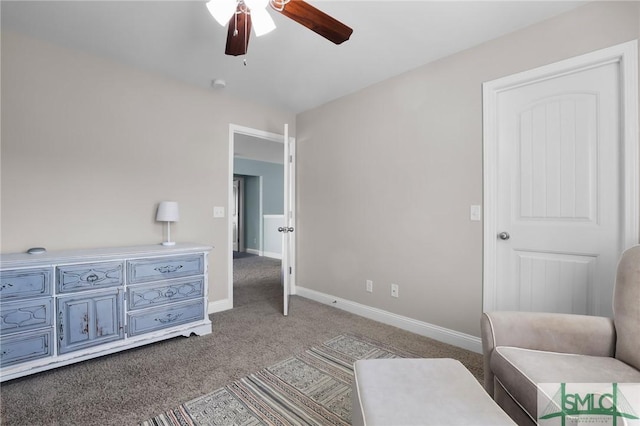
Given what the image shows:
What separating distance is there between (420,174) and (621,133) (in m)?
1.28

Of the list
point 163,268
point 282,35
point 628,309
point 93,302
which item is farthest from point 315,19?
point 93,302

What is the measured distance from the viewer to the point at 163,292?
95.7 inches

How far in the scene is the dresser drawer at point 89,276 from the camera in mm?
2014

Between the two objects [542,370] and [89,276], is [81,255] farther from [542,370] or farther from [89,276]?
[542,370]

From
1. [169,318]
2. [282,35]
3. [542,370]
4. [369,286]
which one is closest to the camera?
[542,370]

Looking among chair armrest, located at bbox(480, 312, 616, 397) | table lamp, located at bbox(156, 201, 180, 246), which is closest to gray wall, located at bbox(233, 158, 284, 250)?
table lamp, located at bbox(156, 201, 180, 246)

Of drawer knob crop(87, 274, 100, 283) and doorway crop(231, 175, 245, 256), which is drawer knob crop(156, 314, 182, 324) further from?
doorway crop(231, 175, 245, 256)

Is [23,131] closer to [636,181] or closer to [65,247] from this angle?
[65,247]

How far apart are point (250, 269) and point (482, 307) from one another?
14.0 feet

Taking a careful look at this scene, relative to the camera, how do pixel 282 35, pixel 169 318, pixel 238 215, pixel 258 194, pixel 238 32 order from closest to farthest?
1. pixel 238 32
2. pixel 282 35
3. pixel 169 318
4. pixel 258 194
5. pixel 238 215

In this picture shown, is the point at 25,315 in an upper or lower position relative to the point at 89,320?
upper

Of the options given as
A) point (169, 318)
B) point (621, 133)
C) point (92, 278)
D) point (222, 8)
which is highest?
point (222, 8)

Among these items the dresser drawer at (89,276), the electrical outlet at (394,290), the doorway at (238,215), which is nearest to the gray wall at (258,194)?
the doorway at (238,215)

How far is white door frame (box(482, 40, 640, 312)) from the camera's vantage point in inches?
67.2
